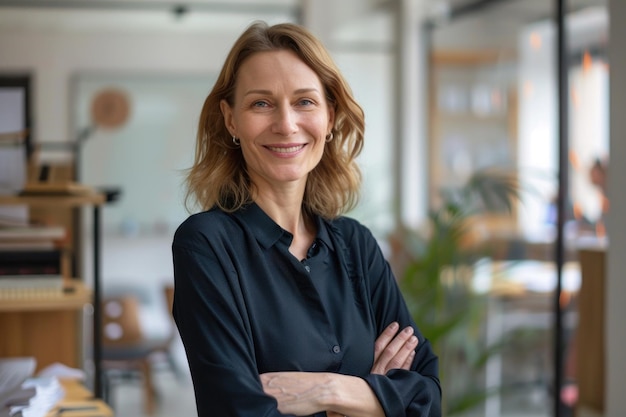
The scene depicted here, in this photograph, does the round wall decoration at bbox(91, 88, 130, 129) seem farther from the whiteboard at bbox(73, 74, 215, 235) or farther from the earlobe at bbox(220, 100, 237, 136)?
the earlobe at bbox(220, 100, 237, 136)

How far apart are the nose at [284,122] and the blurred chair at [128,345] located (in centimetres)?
457

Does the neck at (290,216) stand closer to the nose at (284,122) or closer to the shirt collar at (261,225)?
the shirt collar at (261,225)

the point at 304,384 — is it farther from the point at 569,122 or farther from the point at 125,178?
the point at 125,178

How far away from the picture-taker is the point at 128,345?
20.7 ft

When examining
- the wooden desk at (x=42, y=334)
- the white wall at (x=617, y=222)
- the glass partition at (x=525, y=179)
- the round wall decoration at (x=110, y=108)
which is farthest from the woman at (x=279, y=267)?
the round wall decoration at (x=110, y=108)

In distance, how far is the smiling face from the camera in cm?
170

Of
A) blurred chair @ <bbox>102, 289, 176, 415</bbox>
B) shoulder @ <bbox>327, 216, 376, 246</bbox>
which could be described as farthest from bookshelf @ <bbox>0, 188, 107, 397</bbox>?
blurred chair @ <bbox>102, 289, 176, 415</bbox>

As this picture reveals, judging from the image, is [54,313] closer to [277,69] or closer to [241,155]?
[241,155]

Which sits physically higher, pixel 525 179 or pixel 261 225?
pixel 525 179

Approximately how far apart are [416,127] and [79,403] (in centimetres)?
397

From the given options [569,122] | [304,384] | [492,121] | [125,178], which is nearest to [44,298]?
[304,384]

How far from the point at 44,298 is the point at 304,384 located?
1.73 m

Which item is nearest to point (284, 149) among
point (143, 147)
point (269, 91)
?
point (269, 91)

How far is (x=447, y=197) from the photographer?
18.8 ft
